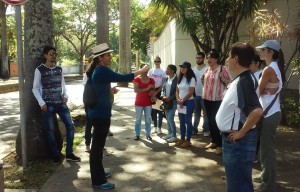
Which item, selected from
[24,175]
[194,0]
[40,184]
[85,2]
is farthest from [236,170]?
[85,2]

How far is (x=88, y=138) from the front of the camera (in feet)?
23.3

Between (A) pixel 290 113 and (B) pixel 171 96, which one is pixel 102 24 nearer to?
(B) pixel 171 96

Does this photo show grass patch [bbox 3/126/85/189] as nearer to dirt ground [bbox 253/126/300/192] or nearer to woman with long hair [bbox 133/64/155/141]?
woman with long hair [bbox 133/64/155/141]

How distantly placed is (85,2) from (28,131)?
39650mm

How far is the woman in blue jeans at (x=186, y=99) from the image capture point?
7253mm

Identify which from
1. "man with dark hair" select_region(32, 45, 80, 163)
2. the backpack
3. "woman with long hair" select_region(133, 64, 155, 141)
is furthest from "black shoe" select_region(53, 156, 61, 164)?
"woman with long hair" select_region(133, 64, 155, 141)

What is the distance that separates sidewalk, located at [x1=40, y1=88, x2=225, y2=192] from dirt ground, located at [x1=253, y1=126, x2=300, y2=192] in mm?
810

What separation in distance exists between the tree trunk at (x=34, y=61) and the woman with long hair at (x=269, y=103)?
356cm

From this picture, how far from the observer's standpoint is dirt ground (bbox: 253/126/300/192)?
5.17 metres

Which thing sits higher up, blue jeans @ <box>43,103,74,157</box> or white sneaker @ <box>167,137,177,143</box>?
blue jeans @ <box>43,103,74,157</box>

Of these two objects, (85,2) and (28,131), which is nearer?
(28,131)

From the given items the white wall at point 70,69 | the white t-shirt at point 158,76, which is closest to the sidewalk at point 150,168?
the white t-shirt at point 158,76

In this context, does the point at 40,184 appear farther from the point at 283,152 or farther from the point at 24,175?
the point at 283,152

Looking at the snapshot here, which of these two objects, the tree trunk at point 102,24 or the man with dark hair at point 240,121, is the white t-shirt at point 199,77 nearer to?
the tree trunk at point 102,24
